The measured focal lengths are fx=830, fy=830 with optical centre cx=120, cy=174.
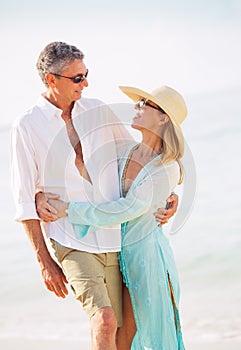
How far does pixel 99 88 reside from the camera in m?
12.9

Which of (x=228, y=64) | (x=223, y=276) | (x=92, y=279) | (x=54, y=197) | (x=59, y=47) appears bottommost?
(x=223, y=276)

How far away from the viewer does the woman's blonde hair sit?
317cm

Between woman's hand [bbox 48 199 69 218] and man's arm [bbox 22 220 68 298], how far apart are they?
3.2 inches

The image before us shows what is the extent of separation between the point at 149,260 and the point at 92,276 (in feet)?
0.96

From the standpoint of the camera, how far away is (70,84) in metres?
3.11

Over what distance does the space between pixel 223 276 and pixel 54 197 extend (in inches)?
209

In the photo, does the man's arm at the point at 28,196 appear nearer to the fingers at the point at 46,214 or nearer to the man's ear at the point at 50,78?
the fingers at the point at 46,214

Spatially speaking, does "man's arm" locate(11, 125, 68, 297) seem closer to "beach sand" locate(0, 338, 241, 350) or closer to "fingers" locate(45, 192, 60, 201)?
"fingers" locate(45, 192, 60, 201)

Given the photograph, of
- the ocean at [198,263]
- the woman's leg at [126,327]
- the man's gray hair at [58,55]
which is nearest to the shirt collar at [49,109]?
the man's gray hair at [58,55]

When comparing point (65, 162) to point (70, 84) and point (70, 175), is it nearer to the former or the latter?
point (70, 175)

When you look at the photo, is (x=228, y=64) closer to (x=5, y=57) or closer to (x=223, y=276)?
(x=5, y=57)

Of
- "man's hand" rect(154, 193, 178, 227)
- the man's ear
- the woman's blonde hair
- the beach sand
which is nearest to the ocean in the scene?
the beach sand

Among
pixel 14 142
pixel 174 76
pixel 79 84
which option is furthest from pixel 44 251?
pixel 174 76

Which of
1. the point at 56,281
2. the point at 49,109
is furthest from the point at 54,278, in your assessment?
the point at 49,109
